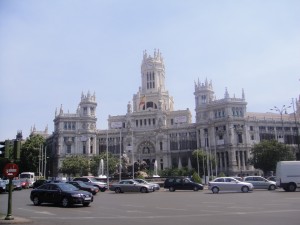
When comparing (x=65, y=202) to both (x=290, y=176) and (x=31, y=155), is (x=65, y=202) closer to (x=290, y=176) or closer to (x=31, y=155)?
(x=290, y=176)

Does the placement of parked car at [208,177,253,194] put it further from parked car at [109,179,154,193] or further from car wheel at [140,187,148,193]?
car wheel at [140,187,148,193]

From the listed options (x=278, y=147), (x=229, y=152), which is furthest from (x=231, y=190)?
(x=229, y=152)

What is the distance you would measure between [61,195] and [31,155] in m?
81.2

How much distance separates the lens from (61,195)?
23547mm

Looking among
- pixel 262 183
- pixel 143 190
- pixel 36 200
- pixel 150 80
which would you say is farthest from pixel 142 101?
pixel 36 200

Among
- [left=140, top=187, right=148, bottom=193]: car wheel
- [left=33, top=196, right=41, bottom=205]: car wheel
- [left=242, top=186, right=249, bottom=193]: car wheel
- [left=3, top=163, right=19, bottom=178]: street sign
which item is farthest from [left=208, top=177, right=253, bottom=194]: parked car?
[left=3, top=163, right=19, bottom=178]: street sign

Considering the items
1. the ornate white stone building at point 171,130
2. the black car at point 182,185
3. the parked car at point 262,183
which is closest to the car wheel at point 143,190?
the black car at point 182,185

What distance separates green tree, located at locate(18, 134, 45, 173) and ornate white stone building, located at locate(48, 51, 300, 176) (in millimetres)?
9011

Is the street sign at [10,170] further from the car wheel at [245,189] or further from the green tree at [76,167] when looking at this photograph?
the green tree at [76,167]

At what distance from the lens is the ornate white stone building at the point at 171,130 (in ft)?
322

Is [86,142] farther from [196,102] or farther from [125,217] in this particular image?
[125,217]

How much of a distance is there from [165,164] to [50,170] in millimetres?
37459

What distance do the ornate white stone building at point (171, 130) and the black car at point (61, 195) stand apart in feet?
233

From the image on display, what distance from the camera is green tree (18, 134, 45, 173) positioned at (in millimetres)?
100062
